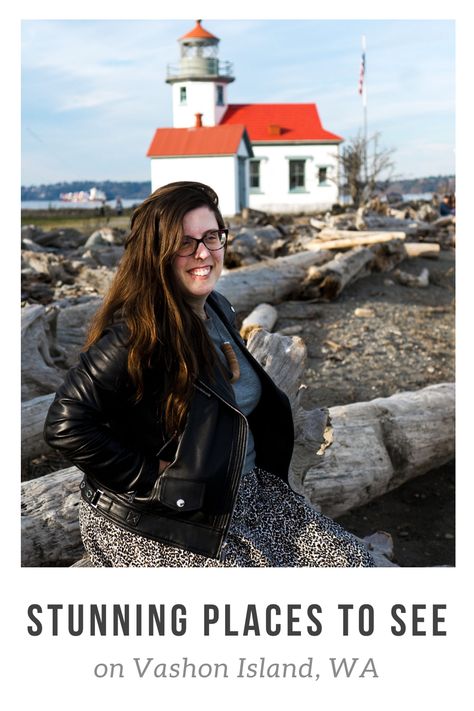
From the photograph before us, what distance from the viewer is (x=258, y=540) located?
2754 millimetres

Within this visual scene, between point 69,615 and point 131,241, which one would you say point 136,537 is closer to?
point 69,615

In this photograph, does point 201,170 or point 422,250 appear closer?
point 422,250

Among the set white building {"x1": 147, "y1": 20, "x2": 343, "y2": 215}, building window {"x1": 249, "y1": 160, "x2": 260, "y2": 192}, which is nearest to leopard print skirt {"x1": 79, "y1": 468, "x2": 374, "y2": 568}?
white building {"x1": 147, "y1": 20, "x2": 343, "y2": 215}

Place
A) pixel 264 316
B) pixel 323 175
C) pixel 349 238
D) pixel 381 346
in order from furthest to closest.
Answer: pixel 323 175 < pixel 349 238 < pixel 264 316 < pixel 381 346

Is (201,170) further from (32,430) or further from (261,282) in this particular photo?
(32,430)

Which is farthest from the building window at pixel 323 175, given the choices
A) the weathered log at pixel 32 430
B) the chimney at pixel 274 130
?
the weathered log at pixel 32 430

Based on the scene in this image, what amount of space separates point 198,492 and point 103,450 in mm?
333

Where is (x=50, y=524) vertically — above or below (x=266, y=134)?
below

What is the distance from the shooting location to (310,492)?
176 inches

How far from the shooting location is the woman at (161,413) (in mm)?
2383

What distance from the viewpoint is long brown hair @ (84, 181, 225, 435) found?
2410 mm

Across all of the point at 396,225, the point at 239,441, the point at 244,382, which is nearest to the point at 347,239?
the point at 396,225

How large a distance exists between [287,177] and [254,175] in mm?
1614
